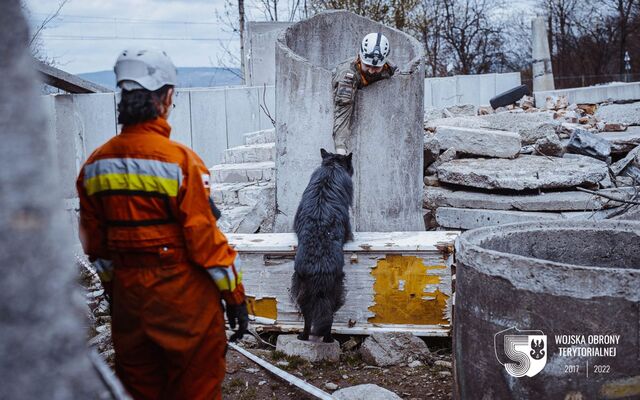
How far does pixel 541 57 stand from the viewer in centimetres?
1717

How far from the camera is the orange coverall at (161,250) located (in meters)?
2.65

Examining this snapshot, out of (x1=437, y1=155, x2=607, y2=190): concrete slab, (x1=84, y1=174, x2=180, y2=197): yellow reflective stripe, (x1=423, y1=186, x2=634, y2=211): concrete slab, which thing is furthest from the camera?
(x1=437, y1=155, x2=607, y2=190): concrete slab

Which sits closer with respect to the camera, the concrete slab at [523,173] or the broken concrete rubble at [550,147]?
the concrete slab at [523,173]

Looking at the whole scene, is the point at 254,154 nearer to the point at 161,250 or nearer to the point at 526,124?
the point at 526,124

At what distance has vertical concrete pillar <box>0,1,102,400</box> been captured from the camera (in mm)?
1203

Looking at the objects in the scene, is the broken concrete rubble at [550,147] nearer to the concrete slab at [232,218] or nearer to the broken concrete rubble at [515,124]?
the broken concrete rubble at [515,124]

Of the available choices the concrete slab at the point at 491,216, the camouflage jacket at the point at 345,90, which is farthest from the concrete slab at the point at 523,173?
the camouflage jacket at the point at 345,90

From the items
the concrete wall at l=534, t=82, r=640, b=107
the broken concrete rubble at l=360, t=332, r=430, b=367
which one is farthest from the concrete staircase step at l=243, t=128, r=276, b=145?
the concrete wall at l=534, t=82, r=640, b=107

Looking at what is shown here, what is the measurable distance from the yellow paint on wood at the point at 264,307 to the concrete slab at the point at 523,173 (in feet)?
9.93

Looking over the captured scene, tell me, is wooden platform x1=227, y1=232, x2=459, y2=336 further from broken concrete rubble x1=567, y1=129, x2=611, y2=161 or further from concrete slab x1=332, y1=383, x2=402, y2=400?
broken concrete rubble x1=567, y1=129, x2=611, y2=161

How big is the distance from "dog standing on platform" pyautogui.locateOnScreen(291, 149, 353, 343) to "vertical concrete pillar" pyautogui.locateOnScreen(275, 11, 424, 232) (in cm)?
132

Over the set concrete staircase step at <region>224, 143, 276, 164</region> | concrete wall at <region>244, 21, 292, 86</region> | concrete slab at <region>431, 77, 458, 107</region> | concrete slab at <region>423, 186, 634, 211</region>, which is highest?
concrete wall at <region>244, 21, 292, 86</region>

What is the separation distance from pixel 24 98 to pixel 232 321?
6.35ft

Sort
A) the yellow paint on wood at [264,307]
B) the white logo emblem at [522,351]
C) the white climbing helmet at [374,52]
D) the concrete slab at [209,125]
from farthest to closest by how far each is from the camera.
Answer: the concrete slab at [209,125], the white climbing helmet at [374,52], the yellow paint on wood at [264,307], the white logo emblem at [522,351]
